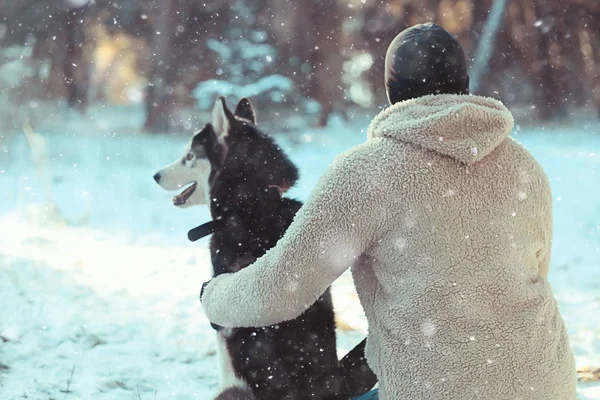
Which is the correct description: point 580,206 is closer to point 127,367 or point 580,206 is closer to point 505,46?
point 505,46

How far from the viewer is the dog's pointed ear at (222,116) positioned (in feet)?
7.45

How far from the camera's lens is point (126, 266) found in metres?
4.89

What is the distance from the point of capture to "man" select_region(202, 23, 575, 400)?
986 millimetres

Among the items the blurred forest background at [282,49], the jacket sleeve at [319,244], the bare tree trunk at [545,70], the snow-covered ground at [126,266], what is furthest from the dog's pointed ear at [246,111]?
the bare tree trunk at [545,70]

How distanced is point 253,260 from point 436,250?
116 cm

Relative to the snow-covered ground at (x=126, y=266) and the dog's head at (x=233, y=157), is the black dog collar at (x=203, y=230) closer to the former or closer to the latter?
the dog's head at (x=233, y=157)

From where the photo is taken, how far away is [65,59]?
8414mm

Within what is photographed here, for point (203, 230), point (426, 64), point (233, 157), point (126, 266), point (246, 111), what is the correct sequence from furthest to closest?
point (126, 266)
point (246, 111)
point (233, 157)
point (203, 230)
point (426, 64)

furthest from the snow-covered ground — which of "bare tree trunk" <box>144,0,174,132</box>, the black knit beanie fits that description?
the black knit beanie

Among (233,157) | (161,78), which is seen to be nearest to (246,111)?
(233,157)

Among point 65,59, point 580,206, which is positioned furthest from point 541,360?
point 65,59

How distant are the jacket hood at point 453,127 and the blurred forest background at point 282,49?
7.26 meters

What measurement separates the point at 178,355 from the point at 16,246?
2272mm

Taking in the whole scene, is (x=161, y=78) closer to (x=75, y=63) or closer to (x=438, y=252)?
(x=75, y=63)
